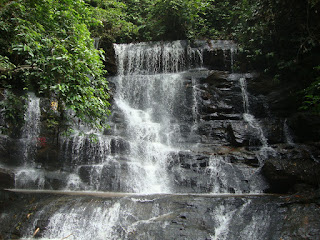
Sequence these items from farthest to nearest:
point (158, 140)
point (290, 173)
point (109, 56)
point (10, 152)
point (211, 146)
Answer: point (109, 56)
point (158, 140)
point (211, 146)
point (10, 152)
point (290, 173)

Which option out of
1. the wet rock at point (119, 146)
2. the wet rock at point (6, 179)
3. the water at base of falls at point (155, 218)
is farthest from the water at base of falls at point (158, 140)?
the water at base of falls at point (155, 218)

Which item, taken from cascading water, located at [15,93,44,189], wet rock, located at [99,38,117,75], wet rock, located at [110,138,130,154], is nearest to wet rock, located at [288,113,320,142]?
wet rock, located at [110,138,130,154]

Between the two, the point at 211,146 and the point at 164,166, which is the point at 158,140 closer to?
the point at 164,166

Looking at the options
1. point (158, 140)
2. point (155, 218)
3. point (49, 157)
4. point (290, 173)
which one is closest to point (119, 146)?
point (158, 140)

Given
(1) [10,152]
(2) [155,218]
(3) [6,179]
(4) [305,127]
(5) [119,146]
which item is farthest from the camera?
(4) [305,127]

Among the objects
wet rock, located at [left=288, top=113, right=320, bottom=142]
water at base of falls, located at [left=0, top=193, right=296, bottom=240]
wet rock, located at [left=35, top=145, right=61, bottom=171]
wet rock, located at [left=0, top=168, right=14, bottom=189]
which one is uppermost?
wet rock, located at [left=288, top=113, right=320, bottom=142]

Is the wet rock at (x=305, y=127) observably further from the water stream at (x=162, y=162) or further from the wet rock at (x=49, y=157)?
the wet rock at (x=49, y=157)

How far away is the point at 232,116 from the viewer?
10898 mm

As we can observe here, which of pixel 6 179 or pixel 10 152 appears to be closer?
pixel 6 179

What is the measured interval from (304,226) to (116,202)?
150 inches

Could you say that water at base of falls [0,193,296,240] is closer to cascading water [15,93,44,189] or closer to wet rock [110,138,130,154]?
cascading water [15,93,44,189]

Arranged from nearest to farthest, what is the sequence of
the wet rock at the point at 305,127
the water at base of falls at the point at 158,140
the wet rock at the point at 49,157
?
the water at base of falls at the point at 158,140 → the wet rock at the point at 49,157 → the wet rock at the point at 305,127

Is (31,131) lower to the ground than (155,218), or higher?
higher

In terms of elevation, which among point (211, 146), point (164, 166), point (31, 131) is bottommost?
point (164, 166)
